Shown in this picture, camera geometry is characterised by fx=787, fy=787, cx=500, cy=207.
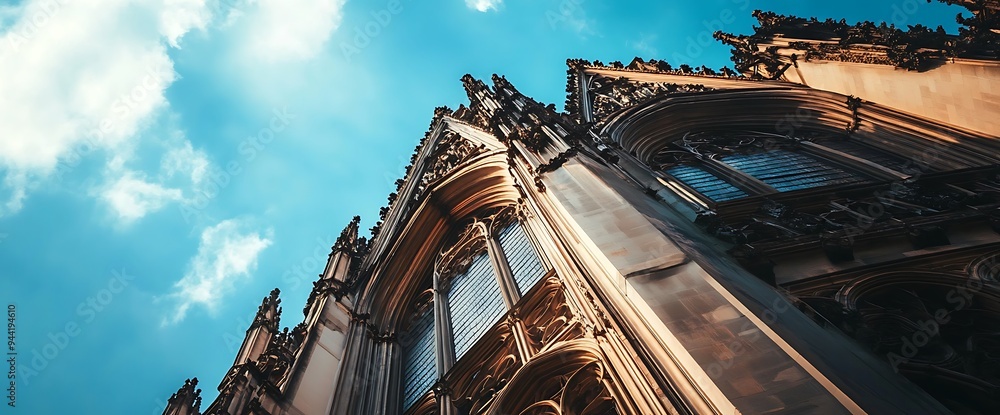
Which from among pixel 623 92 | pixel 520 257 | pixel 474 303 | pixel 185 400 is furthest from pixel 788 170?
pixel 185 400

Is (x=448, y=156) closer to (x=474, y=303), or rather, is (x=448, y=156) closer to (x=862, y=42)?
(x=474, y=303)

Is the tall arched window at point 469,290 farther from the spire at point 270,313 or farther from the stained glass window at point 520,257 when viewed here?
the spire at point 270,313

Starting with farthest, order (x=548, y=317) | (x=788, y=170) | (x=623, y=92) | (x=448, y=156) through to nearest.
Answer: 1. (x=448, y=156)
2. (x=623, y=92)
3. (x=788, y=170)
4. (x=548, y=317)

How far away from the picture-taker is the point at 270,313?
24.8 meters

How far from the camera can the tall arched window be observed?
1428 centimetres

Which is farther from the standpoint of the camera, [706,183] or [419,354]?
[419,354]

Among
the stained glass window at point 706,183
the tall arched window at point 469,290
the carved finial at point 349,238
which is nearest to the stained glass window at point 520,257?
the tall arched window at point 469,290

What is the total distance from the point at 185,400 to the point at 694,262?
13293 millimetres

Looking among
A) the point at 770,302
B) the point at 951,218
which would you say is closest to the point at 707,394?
the point at 770,302

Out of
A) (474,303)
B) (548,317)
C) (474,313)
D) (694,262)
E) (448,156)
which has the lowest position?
(694,262)

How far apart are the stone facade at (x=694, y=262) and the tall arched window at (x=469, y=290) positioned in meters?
0.07

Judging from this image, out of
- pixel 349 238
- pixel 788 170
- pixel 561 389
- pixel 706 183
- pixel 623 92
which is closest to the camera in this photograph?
pixel 561 389

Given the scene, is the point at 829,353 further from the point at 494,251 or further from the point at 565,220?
the point at 494,251

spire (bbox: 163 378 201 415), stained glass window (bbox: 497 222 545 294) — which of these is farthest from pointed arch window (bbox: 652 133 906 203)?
spire (bbox: 163 378 201 415)
